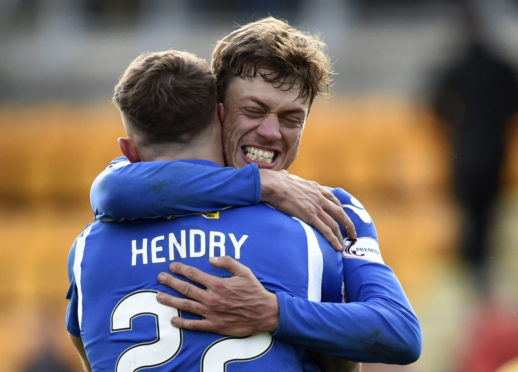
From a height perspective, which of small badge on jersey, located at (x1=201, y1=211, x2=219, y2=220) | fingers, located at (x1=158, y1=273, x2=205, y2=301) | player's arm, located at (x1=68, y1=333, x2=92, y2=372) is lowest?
player's arm, located at (x1=68, y1=333, x2=92, y2=372)

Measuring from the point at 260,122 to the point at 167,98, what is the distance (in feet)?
1.47

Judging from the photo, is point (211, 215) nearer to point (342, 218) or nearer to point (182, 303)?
point (182, 303)

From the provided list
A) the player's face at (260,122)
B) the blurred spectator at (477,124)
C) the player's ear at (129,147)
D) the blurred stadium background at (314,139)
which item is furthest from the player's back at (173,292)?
the blurred spectator at (477,124)

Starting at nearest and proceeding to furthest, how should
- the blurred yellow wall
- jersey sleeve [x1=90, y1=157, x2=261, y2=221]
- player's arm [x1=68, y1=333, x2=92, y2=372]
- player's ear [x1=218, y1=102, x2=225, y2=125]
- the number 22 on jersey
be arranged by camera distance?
the number 22 on jersey < jersey sleeve [x1=90, y1=157, x2=261, y2=221] < player's arm [x1=68, y1=333, x2=92, y2=372] < player's ear [x1=218, y1=102, x2=225, y2=125] < the blurred yellow wall

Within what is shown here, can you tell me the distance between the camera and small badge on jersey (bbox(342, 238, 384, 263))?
2.59 meters

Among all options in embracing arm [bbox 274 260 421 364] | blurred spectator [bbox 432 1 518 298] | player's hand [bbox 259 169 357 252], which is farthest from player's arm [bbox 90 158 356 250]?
blurred spectator [bbox 432 1 518 298]

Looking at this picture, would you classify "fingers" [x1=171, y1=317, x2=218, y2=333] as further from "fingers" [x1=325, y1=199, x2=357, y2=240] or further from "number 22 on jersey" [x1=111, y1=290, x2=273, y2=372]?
"fingers" [x1=325, y1=199, x2=357, y2=240]

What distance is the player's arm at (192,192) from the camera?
2441mm

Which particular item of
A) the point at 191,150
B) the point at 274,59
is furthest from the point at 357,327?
the point at 274,59

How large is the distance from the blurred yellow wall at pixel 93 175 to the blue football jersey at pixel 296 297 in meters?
5.71

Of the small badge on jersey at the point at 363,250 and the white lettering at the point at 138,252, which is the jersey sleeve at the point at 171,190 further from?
the small badge on jersey at the point at 363,250

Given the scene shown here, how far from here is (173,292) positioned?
2389 mm

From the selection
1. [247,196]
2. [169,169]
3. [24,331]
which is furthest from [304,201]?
[24,331]

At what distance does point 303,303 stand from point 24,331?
689 cm
